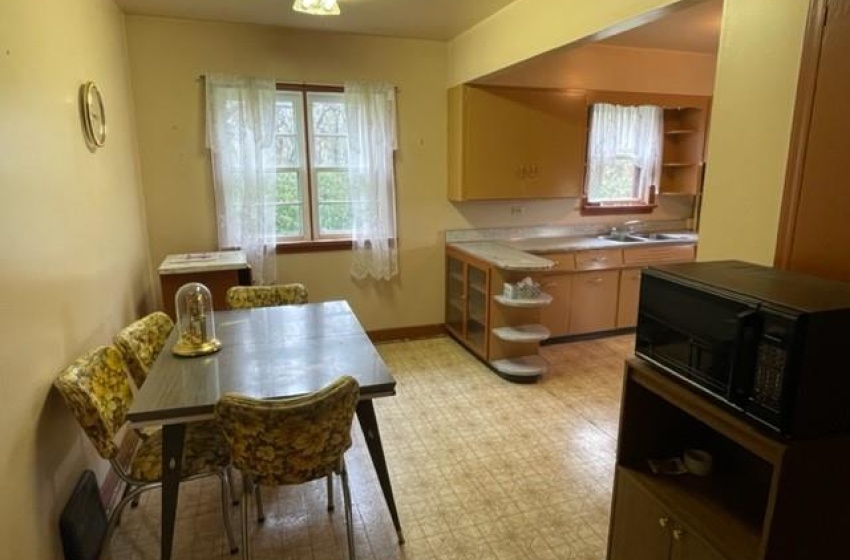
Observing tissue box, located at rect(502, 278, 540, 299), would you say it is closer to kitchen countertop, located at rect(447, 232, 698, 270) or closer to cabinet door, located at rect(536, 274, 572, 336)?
kitchen countertop, located at rect(447, 232, 698, 270)

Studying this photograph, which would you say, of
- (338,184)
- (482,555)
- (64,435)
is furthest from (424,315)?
(64,435)

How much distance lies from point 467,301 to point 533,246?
0.74 metres

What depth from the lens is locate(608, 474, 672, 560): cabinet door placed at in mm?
1499

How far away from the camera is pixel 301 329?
2436mm

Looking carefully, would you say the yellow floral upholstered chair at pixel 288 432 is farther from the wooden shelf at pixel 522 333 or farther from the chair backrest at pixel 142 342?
the wooden shelf at pixel 522 333

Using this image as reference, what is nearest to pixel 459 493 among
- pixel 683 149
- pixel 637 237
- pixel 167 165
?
pixel 167 165

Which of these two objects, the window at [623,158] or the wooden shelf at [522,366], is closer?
the wooden shelf at [522,366]

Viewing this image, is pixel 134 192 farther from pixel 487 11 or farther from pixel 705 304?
pixel 705 304

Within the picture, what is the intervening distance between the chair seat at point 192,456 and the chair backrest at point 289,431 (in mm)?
261

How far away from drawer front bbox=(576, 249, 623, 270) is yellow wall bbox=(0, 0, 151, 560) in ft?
11.2

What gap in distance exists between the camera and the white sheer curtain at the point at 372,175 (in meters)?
4.05

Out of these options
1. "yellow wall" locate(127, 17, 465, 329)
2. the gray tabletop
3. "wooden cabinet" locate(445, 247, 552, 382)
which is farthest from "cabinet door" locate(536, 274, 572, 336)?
the gray tabletop

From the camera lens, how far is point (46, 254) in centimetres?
187

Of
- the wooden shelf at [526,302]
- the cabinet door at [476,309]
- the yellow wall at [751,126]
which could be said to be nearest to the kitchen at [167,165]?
the yellow wall at [751,126]
